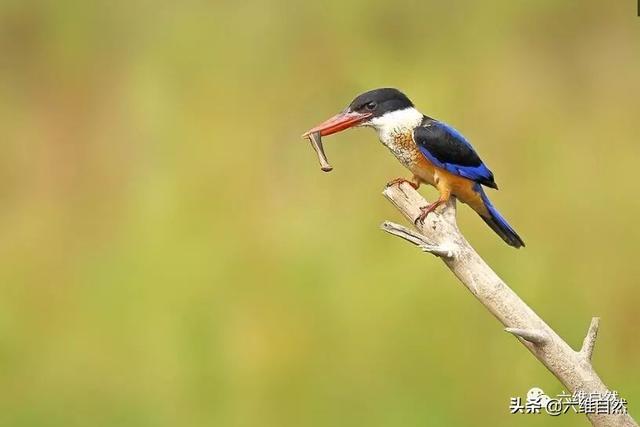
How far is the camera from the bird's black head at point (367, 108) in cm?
168

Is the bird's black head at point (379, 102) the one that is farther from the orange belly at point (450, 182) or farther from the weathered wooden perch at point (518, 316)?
the weathered wooden perch at point (518, 316)

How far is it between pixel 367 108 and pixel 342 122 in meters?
0.05

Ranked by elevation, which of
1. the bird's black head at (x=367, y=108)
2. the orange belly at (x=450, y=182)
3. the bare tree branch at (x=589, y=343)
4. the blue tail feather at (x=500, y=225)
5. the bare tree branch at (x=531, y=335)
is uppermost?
the bird's black head at (x=367, y=108)

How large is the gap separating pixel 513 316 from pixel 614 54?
6.85ft

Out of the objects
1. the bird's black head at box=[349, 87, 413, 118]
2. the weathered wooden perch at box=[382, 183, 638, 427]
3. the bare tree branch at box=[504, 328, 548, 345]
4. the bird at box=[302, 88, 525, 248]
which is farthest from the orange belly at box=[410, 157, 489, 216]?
the bare tree branch at box=[504, 328, 548, 345]

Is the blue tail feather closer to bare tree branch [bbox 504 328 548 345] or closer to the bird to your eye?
the bird

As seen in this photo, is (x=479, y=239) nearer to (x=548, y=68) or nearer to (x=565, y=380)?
(x=548, y=68)

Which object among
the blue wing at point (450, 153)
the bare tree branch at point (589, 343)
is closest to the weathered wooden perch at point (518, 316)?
the bare tree branch at point (589, 343)

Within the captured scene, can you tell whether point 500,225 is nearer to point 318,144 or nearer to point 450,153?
point 450,153

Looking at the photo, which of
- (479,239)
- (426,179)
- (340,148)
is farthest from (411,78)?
(426,179)

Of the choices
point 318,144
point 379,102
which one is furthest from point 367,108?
point 318,144

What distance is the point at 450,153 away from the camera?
5.60 ft

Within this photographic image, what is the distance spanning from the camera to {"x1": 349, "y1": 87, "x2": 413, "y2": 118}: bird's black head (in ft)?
5.51

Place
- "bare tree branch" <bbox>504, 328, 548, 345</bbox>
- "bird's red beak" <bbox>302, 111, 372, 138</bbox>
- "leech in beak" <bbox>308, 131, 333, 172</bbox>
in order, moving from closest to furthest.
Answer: "bare tree branch" <bbox>504, 328, 548, 345</bbox>, "leech in beak" <bbox>308, 131, 333, 172</bbox>, "bird's red beak" <bbox>302, 111, 372, 138</bbox>
